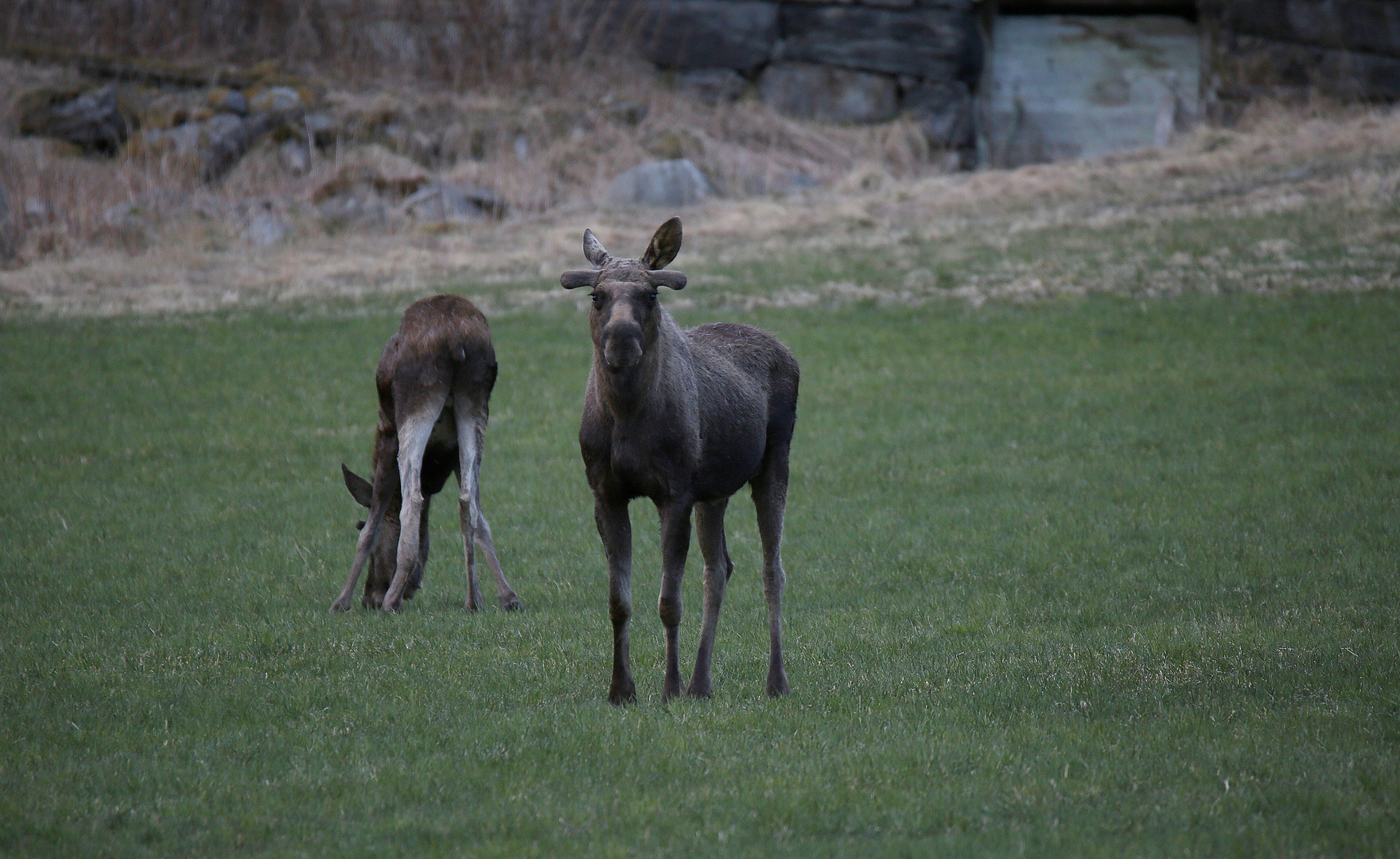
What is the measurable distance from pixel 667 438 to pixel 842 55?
103ft

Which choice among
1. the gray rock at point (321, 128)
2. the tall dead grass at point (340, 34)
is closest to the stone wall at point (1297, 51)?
the tall dead grass at point (340, 34)

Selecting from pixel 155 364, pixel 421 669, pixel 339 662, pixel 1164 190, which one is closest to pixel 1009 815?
pixel 421 669

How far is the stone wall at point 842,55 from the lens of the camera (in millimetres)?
36188

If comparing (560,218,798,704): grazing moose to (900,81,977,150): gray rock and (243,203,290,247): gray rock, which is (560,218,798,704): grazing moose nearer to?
(243,203,290,247): gray rock

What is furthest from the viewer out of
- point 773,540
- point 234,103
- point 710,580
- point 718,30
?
point 718,30

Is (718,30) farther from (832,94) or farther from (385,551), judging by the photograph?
(385,551)

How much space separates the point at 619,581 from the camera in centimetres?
712

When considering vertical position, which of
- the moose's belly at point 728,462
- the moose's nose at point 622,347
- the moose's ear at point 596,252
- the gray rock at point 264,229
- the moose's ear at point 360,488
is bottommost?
the gray rock at point 264,229

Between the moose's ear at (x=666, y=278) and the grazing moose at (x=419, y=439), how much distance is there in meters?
3.63

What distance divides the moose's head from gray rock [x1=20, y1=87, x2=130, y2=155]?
26.2 m

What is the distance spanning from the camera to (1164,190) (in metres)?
27.8

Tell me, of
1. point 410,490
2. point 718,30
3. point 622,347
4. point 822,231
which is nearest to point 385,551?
point 410,490

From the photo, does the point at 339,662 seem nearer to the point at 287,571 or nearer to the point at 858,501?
the point at 287,571

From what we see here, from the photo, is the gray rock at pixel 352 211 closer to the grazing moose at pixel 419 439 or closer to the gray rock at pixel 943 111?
the gray rock at pixel 943 111
